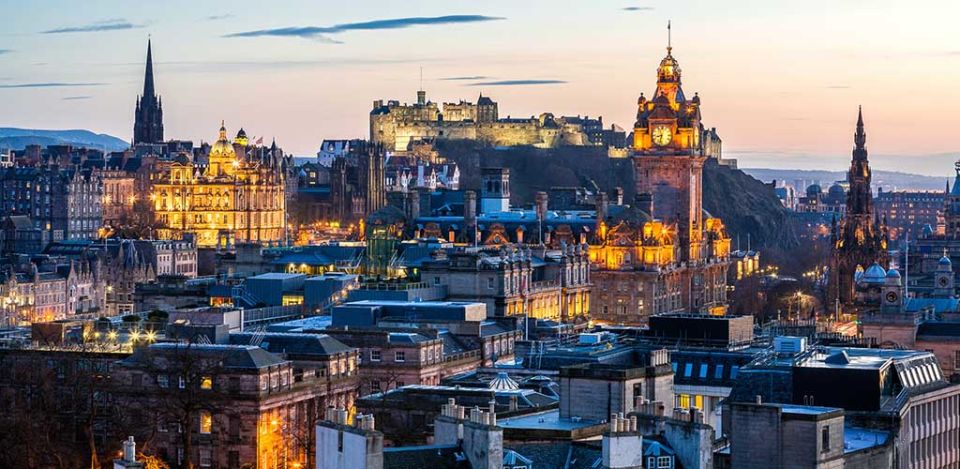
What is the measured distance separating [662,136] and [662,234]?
14621 millimetres

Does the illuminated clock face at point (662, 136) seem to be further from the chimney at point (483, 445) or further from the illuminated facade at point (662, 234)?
the chimney at point (483, 445)

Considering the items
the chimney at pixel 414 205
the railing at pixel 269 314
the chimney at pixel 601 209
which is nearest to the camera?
the railing at pixel 269 314

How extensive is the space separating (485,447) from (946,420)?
3124cm

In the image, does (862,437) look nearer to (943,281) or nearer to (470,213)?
(943,281)

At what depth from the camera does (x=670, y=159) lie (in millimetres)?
190000

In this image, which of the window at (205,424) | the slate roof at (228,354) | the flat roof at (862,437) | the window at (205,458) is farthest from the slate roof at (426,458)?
the slate roof at (228,354)

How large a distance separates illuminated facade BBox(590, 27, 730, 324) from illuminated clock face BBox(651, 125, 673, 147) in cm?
8

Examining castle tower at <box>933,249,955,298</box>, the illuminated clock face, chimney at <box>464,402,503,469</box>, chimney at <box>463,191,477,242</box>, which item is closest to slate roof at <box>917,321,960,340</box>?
castle tower at <box>933,249,955,298</box>

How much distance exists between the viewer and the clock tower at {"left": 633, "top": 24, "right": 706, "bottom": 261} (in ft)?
622

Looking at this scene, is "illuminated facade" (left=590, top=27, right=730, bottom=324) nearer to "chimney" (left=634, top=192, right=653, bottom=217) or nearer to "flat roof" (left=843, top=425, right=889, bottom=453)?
"chimney" (left=634, top=192, right=653, bottom=217)

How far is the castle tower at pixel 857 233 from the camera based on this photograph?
17075 cm

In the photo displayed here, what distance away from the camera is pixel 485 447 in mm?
54312

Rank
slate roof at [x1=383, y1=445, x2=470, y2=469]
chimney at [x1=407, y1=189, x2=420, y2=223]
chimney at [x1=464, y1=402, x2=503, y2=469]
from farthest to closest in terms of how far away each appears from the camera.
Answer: chimney at [x1=407, y1=189, x2=420, y2=223] → slate roof at [x1=383, y1=445, x2=470, y2=469] → chimney at [x1=464, y1=402, x2=503, y2=469]

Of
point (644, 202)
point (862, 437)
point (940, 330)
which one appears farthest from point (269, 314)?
point (644, 202)
